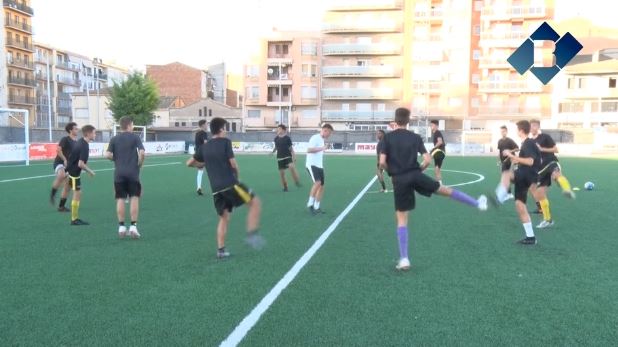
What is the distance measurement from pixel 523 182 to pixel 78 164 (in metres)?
7.96

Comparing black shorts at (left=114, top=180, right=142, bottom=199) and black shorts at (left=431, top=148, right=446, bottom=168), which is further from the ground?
black shorts at (left=431, top=148, right=446, bottom=168)

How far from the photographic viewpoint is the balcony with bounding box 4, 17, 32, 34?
63.5 meters

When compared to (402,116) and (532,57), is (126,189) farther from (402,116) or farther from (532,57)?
(532,57)

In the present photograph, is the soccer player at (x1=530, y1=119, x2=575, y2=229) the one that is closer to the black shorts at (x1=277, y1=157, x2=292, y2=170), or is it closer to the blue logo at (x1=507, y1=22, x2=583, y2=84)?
the black shorts at (x1=277, y1=157, x2=292, y2=170)

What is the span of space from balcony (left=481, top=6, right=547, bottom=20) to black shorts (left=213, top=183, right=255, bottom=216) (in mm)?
61156

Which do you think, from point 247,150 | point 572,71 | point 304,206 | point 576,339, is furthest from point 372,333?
point 572,71

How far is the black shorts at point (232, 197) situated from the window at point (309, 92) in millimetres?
59683

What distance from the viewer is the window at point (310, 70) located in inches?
2591

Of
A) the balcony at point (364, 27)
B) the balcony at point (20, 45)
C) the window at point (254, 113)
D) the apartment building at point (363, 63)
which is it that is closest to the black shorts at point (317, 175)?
the apartment building at point (363, 63)

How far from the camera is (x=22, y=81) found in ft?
217

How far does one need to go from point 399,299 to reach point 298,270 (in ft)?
4.97

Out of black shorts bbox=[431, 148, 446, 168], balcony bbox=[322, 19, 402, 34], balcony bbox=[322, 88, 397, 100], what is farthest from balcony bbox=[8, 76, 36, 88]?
black shorts bbox=[431, 148, 446, 168]

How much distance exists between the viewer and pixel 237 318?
4652mm

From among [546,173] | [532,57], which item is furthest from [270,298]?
[532,57]
